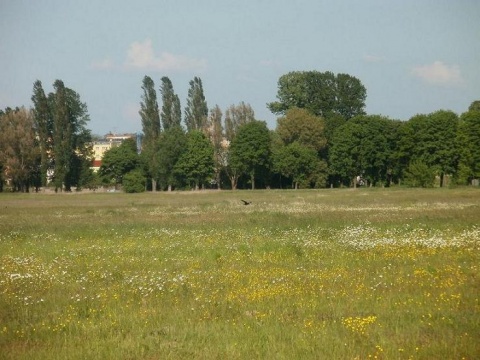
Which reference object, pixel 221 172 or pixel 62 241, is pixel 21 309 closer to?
pixel 62 241

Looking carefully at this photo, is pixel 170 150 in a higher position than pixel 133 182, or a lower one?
higher

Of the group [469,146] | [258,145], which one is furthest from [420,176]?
[258,145]

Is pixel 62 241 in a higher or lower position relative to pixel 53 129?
lower

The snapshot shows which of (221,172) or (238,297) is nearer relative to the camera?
(238,297)

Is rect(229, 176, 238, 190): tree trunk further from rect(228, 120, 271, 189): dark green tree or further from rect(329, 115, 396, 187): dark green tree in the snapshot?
rect(329, 115, 396, 187): dark green tree

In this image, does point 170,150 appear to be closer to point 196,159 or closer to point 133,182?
point 196,159

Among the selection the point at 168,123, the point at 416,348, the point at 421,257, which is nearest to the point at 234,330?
the point at 416,348

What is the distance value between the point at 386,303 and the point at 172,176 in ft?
336

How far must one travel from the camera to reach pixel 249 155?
10712 cm

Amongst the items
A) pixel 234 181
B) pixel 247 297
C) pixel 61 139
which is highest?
pixel 61 139

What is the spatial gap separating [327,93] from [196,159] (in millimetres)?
35472

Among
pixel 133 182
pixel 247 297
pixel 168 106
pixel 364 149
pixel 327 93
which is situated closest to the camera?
pixel 247 297

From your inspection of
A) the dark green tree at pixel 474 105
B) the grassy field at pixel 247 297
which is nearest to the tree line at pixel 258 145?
the dark green tree at pixel 474 105

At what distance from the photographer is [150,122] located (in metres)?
112
